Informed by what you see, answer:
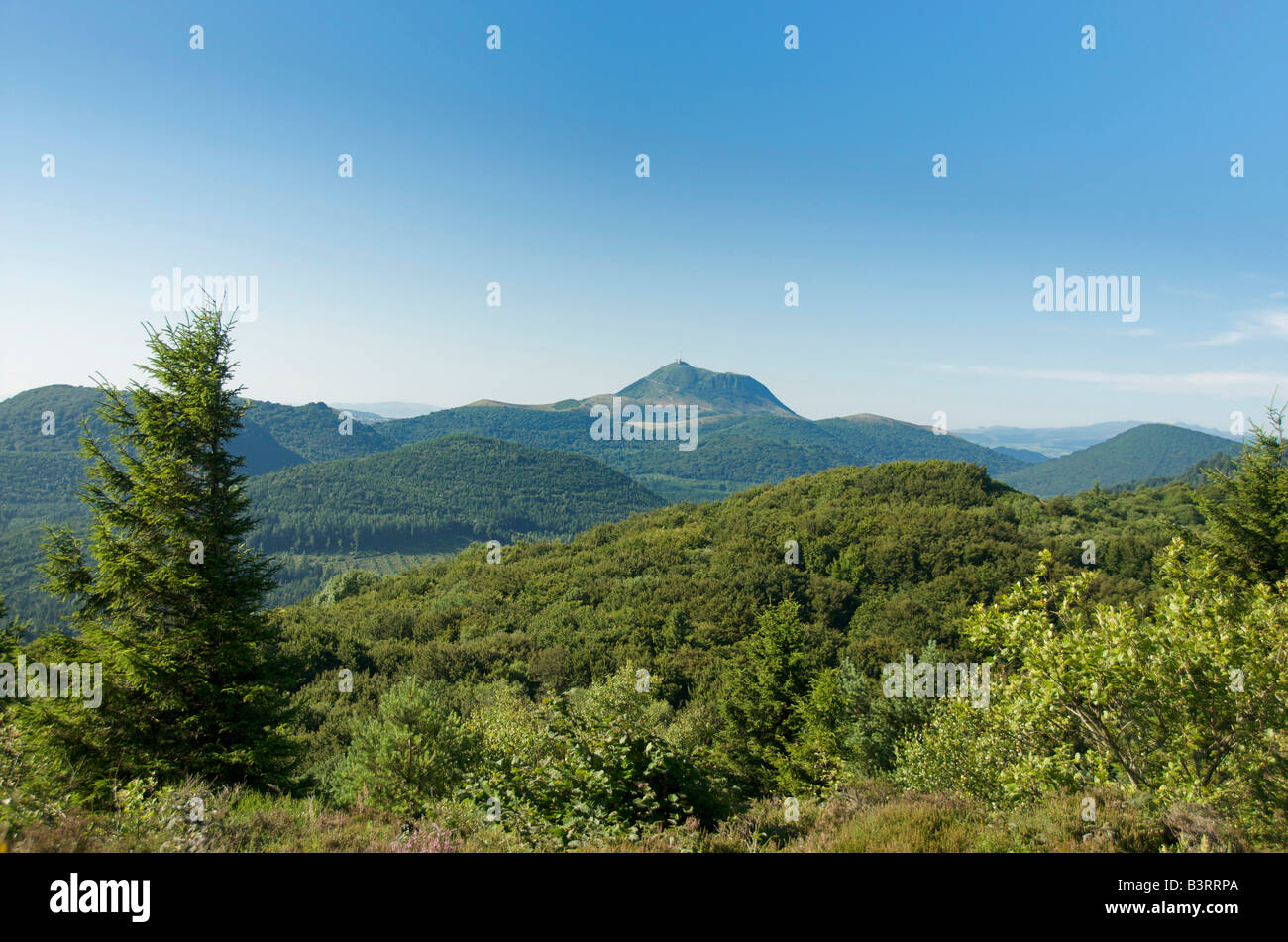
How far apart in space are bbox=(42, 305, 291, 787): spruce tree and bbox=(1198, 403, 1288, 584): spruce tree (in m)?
31.0

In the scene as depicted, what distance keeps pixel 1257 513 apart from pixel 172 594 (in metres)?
34.8

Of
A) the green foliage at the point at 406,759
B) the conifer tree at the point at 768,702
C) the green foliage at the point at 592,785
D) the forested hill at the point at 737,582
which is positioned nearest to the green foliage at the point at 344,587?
the forested hill at the point at 737,582

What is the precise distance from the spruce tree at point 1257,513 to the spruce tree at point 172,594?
31003 millimetres

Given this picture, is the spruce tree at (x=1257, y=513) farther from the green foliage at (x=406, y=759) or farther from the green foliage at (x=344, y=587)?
the green foliage at (x=344, y=587)

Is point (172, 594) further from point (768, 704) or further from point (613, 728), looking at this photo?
point (768, 704)

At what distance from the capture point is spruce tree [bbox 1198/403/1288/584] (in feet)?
65.8

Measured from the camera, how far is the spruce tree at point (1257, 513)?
20.1 meters

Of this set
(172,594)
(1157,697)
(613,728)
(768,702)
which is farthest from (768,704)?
(172,594)

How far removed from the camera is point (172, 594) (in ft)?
43.0
